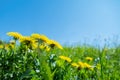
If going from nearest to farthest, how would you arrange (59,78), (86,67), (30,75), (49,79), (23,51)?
(49,79)
(30,75)
(59,78)
(23,51)
(86,67)

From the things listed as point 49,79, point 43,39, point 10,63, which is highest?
point 43,39

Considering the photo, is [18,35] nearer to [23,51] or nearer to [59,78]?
[23,51]

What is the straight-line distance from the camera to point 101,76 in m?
2.71

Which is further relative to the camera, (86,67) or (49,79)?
(86,67)

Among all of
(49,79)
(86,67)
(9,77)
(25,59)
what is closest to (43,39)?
(25,59)

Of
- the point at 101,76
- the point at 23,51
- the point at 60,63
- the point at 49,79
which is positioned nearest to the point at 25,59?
the point at 23,51

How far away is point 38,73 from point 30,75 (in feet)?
0.23

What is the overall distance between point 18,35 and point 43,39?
1.17 feet

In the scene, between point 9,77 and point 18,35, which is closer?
point 9,77

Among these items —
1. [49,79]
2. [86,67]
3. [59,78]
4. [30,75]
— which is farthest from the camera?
[86,67]

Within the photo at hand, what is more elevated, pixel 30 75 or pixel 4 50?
pixel 4 50

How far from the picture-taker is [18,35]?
300 centimetres

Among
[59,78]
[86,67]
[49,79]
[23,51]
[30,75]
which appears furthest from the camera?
[86,67]

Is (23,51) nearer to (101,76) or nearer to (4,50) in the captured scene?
(4,50)
